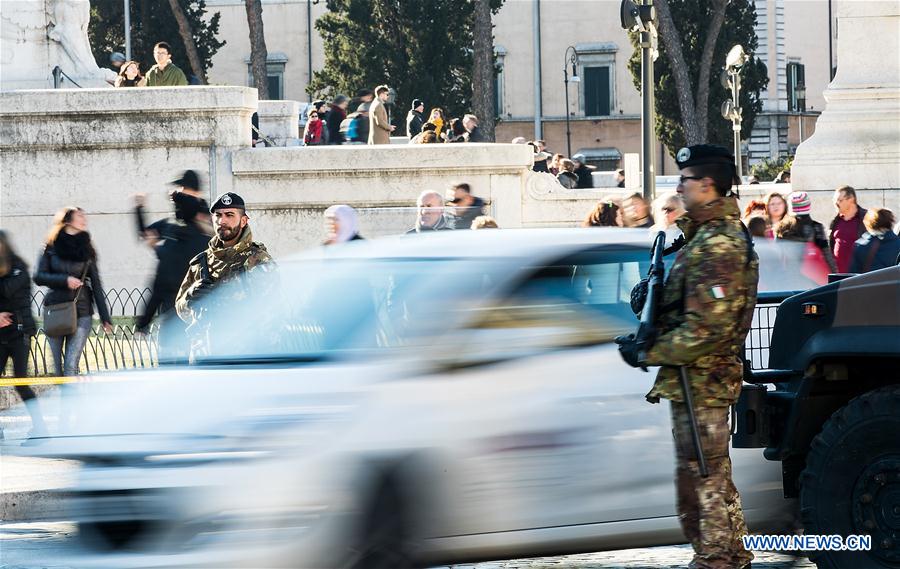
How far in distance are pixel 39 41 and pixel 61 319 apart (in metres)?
12.0

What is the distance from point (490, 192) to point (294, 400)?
1468cm

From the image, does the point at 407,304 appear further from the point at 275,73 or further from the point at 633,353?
the point at 275,73

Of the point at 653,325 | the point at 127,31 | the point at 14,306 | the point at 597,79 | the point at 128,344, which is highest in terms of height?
the point at 127,31

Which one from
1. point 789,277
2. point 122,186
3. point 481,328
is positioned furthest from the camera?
point 122,186

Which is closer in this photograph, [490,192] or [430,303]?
[430,303]

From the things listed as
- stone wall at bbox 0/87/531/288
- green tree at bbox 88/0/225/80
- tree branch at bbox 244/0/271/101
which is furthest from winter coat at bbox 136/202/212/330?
green tree at bbox 88/0/225/80

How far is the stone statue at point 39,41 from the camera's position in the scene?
2216 centimetres

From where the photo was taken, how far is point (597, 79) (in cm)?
7138

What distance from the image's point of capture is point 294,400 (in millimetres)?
5977

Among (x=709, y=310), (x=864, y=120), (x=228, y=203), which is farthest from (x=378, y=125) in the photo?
(x=709, y=310)

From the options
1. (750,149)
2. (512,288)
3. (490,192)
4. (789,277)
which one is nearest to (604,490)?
(512,288)

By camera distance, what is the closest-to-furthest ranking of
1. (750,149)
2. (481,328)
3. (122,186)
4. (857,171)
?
(481,328) → (857,171) → (122,186) → (750,149)

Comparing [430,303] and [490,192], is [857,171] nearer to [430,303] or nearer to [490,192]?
[490,192]

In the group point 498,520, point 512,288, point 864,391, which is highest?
point 512,288
